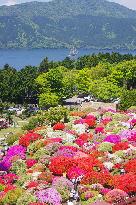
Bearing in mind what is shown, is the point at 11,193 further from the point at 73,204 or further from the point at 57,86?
the point at 57,86

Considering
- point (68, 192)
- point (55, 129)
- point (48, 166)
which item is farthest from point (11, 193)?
point (55, 129)

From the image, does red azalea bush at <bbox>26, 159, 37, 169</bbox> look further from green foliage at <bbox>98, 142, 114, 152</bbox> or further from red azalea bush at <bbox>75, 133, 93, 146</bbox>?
green foliage at <bbox>98, 142, 114, 152</bbox>

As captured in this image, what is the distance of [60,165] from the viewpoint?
34.8 metres

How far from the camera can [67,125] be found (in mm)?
49438

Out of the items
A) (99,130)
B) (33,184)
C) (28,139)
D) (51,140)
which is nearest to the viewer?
(33,184)

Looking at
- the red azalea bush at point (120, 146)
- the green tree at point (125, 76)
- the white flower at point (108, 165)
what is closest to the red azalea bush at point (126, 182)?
the white flower at point (108, 165)

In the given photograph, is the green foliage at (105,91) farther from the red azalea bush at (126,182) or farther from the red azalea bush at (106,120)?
the red azalea bush at (126,182)

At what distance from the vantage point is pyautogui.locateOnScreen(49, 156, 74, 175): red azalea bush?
34.5 meters

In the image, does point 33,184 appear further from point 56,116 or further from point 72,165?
point 56,116

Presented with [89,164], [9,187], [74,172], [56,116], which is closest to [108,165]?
[89,164]

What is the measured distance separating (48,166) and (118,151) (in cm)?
586

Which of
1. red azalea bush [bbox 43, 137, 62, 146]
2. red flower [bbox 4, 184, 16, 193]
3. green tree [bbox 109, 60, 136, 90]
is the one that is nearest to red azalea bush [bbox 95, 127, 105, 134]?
red azalea bush [bbox 43, 137, 62, 146]

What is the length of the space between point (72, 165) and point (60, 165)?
899 millimetres

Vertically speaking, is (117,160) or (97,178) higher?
(97,178)
